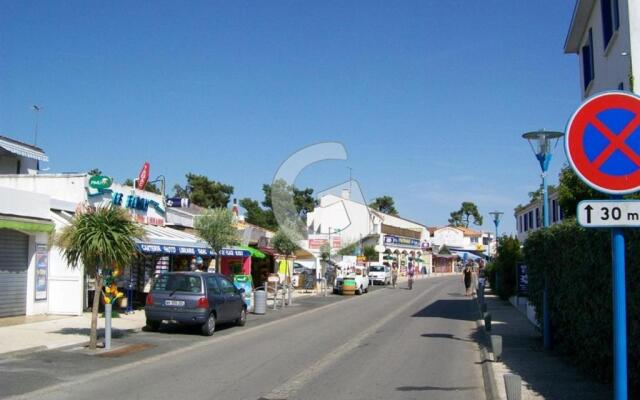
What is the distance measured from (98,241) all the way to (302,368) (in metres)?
5.46

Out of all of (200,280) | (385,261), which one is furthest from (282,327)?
(385,261)

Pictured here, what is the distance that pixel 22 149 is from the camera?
27.7 m

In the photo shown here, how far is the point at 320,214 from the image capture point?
7350 cm

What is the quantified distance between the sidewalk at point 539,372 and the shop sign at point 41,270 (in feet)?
45.5

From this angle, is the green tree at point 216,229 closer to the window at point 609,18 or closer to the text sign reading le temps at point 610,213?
the window at point 609,18

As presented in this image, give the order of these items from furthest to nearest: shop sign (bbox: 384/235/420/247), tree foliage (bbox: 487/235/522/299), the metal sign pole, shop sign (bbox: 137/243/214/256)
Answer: shop sign (bbox: 384/235/420/247)
tree foliage (bbox: 487/235/522/299)
shop sign (bbox: 137/243/214/256)
the metal sign pole

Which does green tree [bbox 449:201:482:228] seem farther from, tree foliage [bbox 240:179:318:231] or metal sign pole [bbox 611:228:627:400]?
metal sign pole [bbox 611:228:627:400]

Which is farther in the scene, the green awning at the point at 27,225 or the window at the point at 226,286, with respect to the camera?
the window at the point at 226,286

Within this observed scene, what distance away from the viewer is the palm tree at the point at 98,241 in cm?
1380

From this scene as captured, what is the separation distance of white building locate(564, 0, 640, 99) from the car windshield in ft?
37.3

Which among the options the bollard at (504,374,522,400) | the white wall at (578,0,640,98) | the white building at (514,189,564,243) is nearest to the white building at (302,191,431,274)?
the white building at (514,189,564,243)

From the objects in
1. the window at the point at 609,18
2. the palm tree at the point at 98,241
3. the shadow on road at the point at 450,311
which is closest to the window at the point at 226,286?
the palm tree at the point at 98,241

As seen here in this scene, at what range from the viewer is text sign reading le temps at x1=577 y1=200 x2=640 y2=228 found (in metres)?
4.68

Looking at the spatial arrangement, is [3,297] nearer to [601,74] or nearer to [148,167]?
[148,167]
